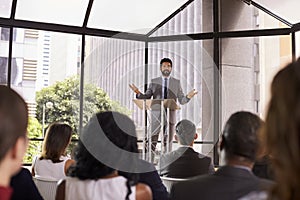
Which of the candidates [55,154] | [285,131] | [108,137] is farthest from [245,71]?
[285,131]

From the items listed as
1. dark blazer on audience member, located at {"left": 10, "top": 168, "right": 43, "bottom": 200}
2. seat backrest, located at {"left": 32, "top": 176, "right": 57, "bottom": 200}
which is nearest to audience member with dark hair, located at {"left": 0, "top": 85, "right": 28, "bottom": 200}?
dark blazer on audience member, located at {"left": 10, "top": 168, "right": 43, "bottom": 200}

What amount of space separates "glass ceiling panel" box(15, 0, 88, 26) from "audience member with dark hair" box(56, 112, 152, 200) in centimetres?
464

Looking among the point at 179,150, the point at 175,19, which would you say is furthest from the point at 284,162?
the point at 175,19

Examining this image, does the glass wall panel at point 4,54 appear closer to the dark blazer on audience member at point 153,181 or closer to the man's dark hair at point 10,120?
the dark blazer on audience member at point 153,181

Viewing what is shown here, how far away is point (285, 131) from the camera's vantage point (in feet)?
2.42

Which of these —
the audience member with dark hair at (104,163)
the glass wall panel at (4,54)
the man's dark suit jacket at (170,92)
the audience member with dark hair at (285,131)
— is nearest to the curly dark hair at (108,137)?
the audience member with dark hair at (104,163)

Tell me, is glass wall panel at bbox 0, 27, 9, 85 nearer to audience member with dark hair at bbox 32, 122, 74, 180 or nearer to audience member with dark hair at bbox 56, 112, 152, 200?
audience member with dark hair at bbox 32, 122, 74, 180

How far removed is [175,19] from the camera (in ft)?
22.1

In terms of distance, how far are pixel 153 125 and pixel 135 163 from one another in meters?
3.13

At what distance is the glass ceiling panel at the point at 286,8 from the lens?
5777 mm

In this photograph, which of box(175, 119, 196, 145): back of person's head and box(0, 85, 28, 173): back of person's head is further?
box(175, 119, 196, 145): back of person's head

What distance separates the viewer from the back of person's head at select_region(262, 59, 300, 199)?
28.7 inches

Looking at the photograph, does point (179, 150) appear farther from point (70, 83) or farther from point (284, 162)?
point (70, 83)

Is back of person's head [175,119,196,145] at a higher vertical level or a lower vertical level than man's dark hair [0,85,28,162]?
lower
